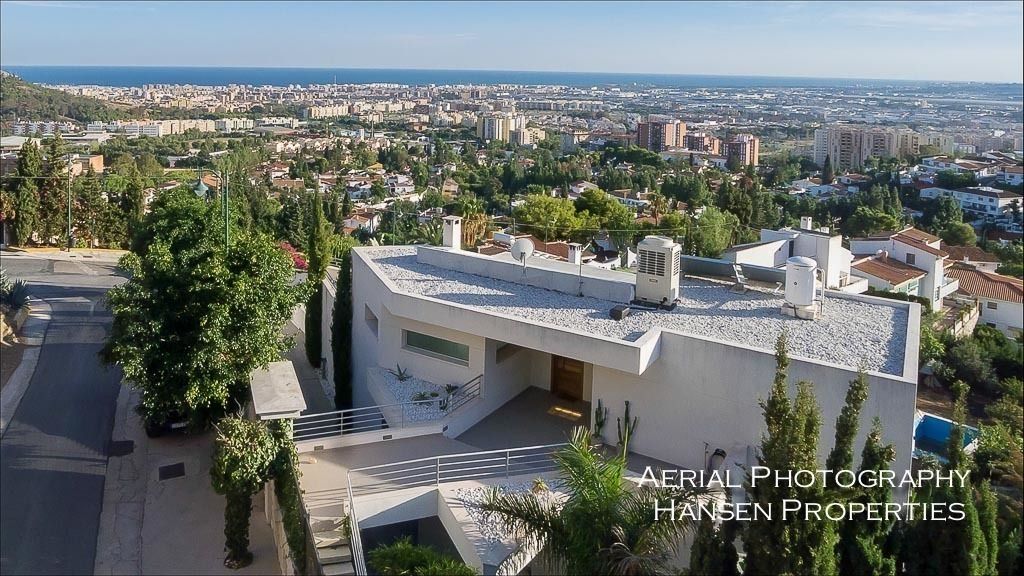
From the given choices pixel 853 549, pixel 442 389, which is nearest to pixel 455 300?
pixel 442 389

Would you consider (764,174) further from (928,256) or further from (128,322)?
(128,322)

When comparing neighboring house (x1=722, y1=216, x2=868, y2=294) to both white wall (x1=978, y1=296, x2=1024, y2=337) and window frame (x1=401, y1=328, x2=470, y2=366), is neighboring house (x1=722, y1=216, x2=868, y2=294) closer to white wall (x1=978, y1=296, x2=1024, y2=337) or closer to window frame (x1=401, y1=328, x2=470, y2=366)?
window frame (x1=401, y1=328, x2=470, y2=366)

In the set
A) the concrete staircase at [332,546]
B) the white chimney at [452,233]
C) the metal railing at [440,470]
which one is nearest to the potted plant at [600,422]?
the metal railing at [440,470]

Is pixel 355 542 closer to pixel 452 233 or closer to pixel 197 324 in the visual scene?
pixel 197 324

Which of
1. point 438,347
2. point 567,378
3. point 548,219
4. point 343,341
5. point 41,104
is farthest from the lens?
point 41,104

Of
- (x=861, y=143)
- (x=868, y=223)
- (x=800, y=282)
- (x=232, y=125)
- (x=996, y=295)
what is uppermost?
(x=232, y=125)

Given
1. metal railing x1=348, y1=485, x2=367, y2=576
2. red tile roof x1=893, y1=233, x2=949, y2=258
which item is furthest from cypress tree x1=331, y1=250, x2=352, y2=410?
red tile roof x1=893, y1=233, x2=949, y2=258

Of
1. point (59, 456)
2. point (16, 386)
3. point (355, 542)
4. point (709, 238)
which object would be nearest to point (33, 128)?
point (709, 238)

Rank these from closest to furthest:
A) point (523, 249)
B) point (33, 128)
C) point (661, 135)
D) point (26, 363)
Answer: point (523, 249)
point (26, 363)
point (33, 128)
point (661, 135)

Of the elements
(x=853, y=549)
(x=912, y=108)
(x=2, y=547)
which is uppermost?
(x=912, y=108)
